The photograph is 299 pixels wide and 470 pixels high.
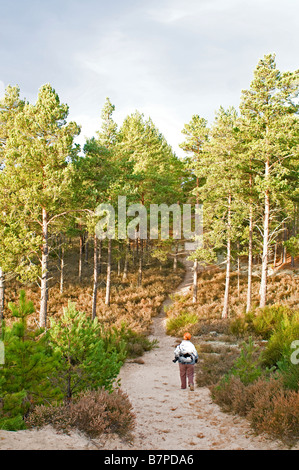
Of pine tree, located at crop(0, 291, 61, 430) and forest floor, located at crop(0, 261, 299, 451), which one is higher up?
pine tree, located at crop(0, 291, 61, 430)

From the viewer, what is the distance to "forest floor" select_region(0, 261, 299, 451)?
4.53 m

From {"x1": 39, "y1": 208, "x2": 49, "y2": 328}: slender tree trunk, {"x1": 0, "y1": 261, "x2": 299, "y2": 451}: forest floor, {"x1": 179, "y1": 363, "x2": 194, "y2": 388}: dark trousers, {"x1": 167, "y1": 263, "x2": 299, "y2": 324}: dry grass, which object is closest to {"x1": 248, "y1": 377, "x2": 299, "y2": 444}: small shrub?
{"x1": 0, "y1": 261, "x2": 299, "y2": 451}: forest floor

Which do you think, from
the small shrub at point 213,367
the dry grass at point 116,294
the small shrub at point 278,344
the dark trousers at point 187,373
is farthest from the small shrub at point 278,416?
the dry grass at point 116,294

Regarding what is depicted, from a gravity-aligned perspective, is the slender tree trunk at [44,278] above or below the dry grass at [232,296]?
→ above

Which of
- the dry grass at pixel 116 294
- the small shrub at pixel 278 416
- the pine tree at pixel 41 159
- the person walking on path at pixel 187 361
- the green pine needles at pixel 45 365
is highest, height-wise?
the pine tree at pixel 41 159

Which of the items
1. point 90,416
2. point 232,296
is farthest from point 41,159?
point 232,296

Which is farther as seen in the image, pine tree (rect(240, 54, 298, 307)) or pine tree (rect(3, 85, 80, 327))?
pine tree (rect(240, 54, 298, 307))

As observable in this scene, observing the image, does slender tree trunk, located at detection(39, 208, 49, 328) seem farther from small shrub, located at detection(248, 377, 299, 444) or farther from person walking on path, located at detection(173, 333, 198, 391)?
small shrub, located at detection(248, 377, 299, 444)

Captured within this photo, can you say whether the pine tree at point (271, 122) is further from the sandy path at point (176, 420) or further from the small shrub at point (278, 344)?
the sandy path at point (176, 420)

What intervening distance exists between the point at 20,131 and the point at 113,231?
775 cm

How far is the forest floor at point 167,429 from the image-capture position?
14.9ft

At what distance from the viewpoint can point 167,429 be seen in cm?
605

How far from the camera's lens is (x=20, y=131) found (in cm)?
1497
